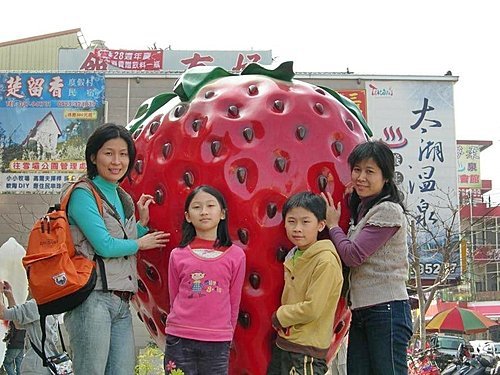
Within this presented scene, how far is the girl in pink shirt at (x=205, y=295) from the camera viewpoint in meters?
2.53

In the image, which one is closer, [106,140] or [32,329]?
[106,140]

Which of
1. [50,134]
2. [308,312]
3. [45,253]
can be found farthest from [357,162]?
[50,134]

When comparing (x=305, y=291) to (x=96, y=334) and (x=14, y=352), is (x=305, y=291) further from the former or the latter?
(x=14, y=352)

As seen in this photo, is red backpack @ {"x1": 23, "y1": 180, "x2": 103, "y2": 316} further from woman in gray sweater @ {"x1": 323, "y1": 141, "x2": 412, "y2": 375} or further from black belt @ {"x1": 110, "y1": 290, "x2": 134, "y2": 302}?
woman in gray sweater @ {"x1": 323, "y1": 141, "x2": 412, "y2": 375}

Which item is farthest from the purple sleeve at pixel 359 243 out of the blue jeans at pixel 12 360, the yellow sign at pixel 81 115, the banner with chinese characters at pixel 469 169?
the banner with chinese characters at pixel 469 169

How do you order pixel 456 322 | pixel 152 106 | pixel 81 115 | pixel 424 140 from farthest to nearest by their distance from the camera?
pixel 456 322, pixel 424 140, pixel 81 115, pixel 152 106

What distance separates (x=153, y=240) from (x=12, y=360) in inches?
Result: 244

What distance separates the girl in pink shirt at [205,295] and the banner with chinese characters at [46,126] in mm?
11581

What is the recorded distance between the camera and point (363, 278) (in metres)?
2.72

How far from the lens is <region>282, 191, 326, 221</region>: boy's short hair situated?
2.51 m

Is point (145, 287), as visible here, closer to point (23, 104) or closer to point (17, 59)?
point (23, 104)

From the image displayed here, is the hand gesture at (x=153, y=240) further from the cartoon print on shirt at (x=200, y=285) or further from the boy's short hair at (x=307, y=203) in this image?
the boy's short hair at (x=307, y=203)

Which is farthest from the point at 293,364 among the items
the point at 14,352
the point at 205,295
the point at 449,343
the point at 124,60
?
the point at 449,343

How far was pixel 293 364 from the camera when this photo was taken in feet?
8.34
